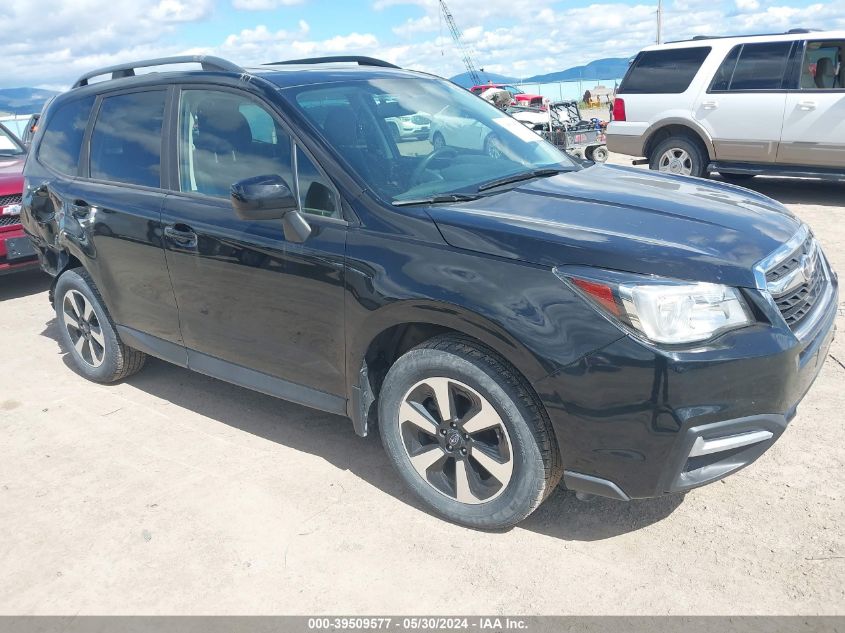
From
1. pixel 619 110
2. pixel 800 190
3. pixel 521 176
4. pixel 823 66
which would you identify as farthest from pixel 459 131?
pixel 800 190

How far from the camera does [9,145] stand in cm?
848

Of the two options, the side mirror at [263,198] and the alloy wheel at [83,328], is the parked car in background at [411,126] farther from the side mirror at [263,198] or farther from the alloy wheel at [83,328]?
the alloy wheel at [83,328]

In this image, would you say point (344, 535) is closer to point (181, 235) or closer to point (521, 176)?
point (181, 235)

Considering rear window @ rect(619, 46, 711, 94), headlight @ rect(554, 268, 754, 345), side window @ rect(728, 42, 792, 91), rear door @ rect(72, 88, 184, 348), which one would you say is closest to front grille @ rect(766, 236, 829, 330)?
headlight @ rect(554, 268, 754, 345)

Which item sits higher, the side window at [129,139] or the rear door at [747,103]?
the side window at [129,139]

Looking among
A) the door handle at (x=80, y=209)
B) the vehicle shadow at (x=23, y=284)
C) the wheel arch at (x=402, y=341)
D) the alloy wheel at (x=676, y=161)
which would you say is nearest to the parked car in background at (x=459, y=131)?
the wheel arch at (x=402, y=341)

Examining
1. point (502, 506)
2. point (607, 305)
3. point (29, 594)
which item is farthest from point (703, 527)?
point (29, 594)

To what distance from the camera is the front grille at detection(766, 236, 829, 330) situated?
2652 millimetres

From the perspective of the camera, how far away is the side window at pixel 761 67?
8829 millimetres

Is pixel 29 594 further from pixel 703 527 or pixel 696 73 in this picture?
pixel 696 73

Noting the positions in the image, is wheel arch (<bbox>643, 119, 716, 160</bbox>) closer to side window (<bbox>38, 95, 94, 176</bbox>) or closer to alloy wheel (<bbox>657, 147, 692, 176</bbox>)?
alloy wheel (<bbox>657, 147, 692, 176</bbox>)

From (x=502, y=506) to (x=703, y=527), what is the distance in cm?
83

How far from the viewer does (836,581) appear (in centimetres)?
261

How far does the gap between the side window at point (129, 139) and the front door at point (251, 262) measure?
236 millimetres
